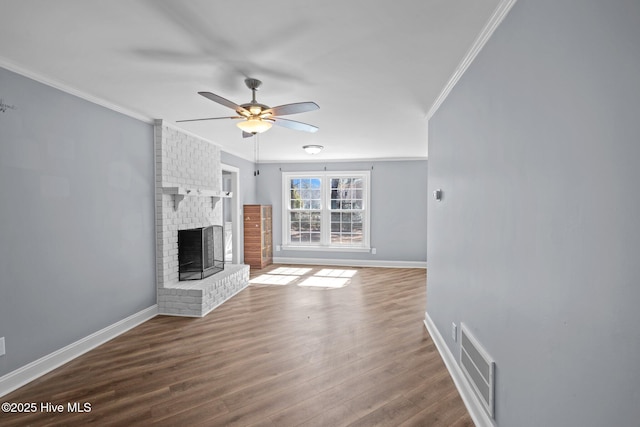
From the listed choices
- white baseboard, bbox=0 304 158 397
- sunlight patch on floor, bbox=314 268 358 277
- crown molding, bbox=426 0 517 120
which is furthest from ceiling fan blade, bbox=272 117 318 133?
sunlight patch on floor, bbox=314 268 358 277

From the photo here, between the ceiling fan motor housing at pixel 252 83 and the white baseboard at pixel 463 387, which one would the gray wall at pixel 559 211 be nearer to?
the white baseboard at pixel 463 387

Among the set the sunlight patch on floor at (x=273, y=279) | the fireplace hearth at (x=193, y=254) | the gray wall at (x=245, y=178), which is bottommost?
the sunlight patch on floor at (x=273, y=279)

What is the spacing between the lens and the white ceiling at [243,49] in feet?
5.73

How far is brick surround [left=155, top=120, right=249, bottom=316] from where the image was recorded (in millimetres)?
4023

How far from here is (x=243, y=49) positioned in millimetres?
2156

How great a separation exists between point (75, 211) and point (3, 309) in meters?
0.94

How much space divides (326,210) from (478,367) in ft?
18.0

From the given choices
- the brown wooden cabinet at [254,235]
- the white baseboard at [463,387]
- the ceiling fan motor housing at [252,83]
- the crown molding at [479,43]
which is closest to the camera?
the crown molding at [479,43]

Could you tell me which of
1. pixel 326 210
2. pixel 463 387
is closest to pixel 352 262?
pixel 326 210

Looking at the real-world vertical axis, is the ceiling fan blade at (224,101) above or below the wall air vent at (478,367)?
above

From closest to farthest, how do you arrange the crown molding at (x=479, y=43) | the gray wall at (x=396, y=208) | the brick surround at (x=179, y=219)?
the crown molding at (x=479, y=43) → the brick surround at (x=179, y=219) → the gray wall at (x=396, y=208)

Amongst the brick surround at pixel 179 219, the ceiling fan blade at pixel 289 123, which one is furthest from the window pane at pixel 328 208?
the ceiling fan blade at pixel 289 123

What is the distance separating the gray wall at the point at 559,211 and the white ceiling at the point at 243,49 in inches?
17.8

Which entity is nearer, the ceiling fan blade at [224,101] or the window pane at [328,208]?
the ceiling fan blade at [224,101]
